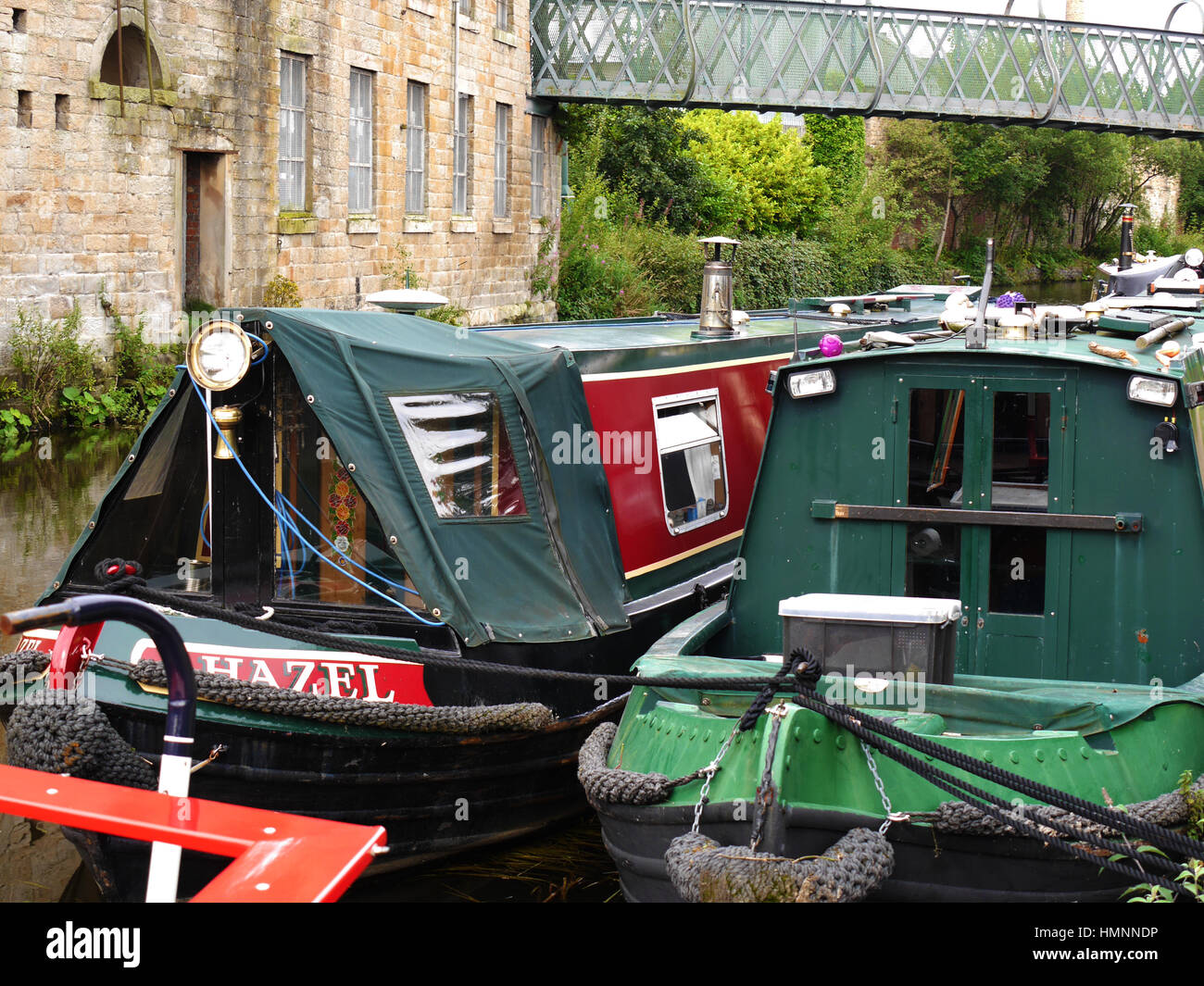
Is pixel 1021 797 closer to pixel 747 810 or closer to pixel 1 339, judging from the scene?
pixel 747 810

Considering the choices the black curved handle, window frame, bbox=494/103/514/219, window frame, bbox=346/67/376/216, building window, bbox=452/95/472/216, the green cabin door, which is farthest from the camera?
window frame, bbox=494/103/514/219

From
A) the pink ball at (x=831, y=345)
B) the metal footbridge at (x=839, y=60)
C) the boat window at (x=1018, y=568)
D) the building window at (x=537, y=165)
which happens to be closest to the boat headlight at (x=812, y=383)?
the pink ball at (x=831, y=345)

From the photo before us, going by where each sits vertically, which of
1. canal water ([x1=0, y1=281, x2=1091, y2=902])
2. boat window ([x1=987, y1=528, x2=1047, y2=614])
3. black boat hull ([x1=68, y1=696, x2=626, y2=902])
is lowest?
canal water ([x1=0, y1=281, x2=1091, y2=902])

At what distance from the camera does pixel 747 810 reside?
15.1ft

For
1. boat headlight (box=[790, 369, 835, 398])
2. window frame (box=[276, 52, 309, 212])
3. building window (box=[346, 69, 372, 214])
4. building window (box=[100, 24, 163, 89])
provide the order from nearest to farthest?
boat headlight (box=[790, 369, 835, 398])
building window (box=[100, 24, 163, 89])
window frame (box=[276, 52, 309, 212])
building window (box=[346, 69, 372, 214])

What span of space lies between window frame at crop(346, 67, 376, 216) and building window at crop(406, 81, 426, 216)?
1.09m

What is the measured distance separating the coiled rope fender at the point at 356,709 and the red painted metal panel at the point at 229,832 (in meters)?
2.50

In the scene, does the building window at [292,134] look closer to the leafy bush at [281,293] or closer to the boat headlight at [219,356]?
the leafy bush at [281,293]

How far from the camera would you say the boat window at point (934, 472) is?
599cm

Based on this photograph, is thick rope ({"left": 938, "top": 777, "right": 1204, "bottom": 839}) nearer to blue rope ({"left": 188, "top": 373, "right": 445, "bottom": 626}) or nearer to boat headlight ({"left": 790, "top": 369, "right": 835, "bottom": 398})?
boat headlight ({"left": 790, "top": 369, "right": 835, "bottom": 398})

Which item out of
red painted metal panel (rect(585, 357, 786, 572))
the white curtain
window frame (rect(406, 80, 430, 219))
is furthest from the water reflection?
window frame (rect(406, 80, 430, 219))

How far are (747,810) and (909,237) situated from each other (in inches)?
1585

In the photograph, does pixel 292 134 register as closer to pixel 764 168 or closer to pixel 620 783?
pixel 620 783

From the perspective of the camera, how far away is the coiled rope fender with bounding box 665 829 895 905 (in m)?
4.28
